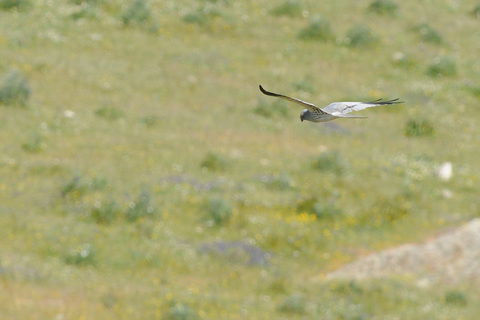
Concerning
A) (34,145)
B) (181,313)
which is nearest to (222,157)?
(34,145)

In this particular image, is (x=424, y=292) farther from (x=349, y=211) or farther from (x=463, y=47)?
(x=463, y=47)

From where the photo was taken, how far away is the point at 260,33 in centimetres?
3209

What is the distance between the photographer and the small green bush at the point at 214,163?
23172 mm

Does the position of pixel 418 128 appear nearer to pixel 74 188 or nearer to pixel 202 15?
pixel 202 15

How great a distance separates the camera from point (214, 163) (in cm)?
2319

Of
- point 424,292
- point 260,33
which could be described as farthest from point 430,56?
point 424,292

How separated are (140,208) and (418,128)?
10.8 m

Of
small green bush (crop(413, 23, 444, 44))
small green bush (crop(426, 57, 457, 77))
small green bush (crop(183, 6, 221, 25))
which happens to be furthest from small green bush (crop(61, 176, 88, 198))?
small green bush (crop(413, 23, 444, 44))

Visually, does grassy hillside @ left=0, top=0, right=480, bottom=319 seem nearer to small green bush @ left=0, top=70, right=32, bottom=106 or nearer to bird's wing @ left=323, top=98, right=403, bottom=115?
small green bush @ left=0, top=70, right=32, bottom=106

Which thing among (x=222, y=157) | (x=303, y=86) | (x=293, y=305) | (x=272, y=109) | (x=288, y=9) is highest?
(x=293, y=305)

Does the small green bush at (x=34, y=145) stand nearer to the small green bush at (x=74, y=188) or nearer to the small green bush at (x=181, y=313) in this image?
the small green bush at (x=74, y=188)

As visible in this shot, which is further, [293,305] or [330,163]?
[330,163]

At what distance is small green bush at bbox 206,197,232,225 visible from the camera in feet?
68.7

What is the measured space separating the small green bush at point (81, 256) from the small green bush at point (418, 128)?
39.9 feet
